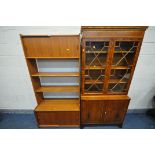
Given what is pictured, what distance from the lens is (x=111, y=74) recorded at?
2264 mm

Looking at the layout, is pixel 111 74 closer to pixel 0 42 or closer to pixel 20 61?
pixel 20 61

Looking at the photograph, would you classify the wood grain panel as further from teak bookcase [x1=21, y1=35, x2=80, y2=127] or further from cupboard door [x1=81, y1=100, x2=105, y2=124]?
teak bookcase [x1=21, y1=35, x2=80, y2=127]

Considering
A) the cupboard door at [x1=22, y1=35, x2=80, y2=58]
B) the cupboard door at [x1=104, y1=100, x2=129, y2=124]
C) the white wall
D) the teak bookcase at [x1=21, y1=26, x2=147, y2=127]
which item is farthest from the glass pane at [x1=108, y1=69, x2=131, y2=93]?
the cupboard door at [x1=22, y1=35, x2=80, y2=58]

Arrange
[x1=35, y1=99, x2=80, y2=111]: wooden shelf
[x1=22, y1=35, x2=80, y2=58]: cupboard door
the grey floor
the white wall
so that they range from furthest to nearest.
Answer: the grey floor → [x1=35, y1=99, x2=80, y2=111]: wooden shelf → the white wall → [x1=22, y1=35, x2=80, y2=58]: cupboard door

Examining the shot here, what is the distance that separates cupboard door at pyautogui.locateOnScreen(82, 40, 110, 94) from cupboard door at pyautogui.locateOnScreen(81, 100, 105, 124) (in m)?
0.25

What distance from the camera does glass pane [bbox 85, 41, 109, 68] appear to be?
1.97 metres

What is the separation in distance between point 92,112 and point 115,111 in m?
0.50

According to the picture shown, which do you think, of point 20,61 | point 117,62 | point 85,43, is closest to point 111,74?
point 117,62

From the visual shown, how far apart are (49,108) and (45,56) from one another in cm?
116

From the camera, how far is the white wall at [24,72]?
222 cm
